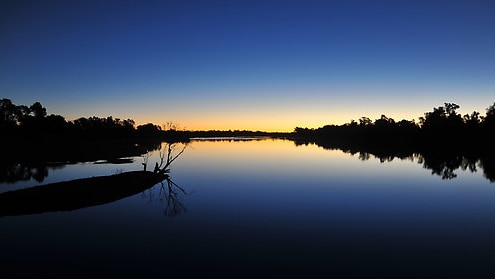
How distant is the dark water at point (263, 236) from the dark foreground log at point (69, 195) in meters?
1.69

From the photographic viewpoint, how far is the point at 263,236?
19703mm

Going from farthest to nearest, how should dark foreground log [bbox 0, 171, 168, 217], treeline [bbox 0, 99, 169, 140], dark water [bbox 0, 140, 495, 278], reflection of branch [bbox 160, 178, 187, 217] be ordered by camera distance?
treeline [bbox 0, 99, 169, 140]
reflection of branch [bbox 160, 178, 187, 217]
dark foreground log [bbox 0, 171, 168, 217]
dark water [bbox 0, 140, 495, 278]

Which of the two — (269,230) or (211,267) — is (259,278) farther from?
(269,230)

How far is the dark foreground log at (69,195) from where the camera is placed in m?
25.6

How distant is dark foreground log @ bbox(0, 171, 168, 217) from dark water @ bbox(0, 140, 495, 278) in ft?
5.53

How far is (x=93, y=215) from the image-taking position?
24562 mm

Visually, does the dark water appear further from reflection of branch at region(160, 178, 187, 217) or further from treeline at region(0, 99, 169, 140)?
treeline at region(0, 99, 169, 140)

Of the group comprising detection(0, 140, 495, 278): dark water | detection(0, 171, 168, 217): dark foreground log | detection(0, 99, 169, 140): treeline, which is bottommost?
detection(0, 140, 495, 278): dark water

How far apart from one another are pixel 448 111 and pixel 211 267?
172836mm

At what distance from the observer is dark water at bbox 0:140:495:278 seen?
49.0 ft

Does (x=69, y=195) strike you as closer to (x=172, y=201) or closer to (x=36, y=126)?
(x=172, y=201)

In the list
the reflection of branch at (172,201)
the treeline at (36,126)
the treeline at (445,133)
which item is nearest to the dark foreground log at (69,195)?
the reflection of branch at (172,201)

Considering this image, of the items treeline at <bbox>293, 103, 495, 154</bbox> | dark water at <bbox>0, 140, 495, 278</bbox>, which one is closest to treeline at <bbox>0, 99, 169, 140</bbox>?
dark water at <bbox>0, 140, 495, 278</bbox>

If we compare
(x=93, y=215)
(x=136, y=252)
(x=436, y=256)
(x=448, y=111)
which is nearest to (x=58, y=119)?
(x=93, y=215)
